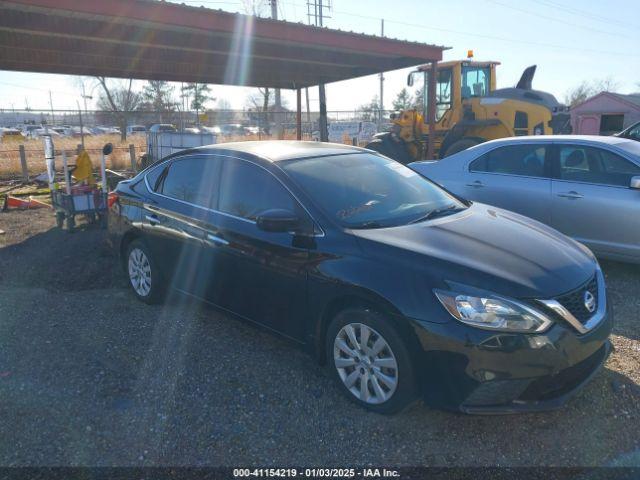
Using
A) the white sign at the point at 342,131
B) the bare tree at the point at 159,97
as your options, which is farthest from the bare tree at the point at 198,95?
the white sign at the point at 342,131

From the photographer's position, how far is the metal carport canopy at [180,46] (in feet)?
25.0

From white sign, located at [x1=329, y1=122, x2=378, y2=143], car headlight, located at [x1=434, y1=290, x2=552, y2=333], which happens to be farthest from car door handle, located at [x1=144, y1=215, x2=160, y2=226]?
white sign, located at [x1=329, y1=122, x2=378, y2=143]

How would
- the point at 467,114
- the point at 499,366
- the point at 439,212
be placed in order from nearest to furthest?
1. the point at 499,366
2. the point at 439,212
3. the point at 467,114

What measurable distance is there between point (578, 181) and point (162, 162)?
14.2 ft

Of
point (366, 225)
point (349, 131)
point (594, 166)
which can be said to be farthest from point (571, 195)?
point (349, 131)

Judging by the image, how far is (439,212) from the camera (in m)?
3.71

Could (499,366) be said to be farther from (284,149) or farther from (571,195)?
(571,195)

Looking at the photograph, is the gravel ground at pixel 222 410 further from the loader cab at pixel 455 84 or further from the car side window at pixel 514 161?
the loader cab at pixel 455 84

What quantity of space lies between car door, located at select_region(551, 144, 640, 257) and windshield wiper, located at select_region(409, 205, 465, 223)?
1996 millimetres

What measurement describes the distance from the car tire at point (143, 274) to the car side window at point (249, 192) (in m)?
1.18

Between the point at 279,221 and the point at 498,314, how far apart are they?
1.44 metres

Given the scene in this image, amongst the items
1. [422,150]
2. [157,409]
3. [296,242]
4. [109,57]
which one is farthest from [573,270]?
[109,57]

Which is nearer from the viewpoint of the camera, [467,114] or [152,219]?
[152,219]

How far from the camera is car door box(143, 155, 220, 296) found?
13.3 feet
